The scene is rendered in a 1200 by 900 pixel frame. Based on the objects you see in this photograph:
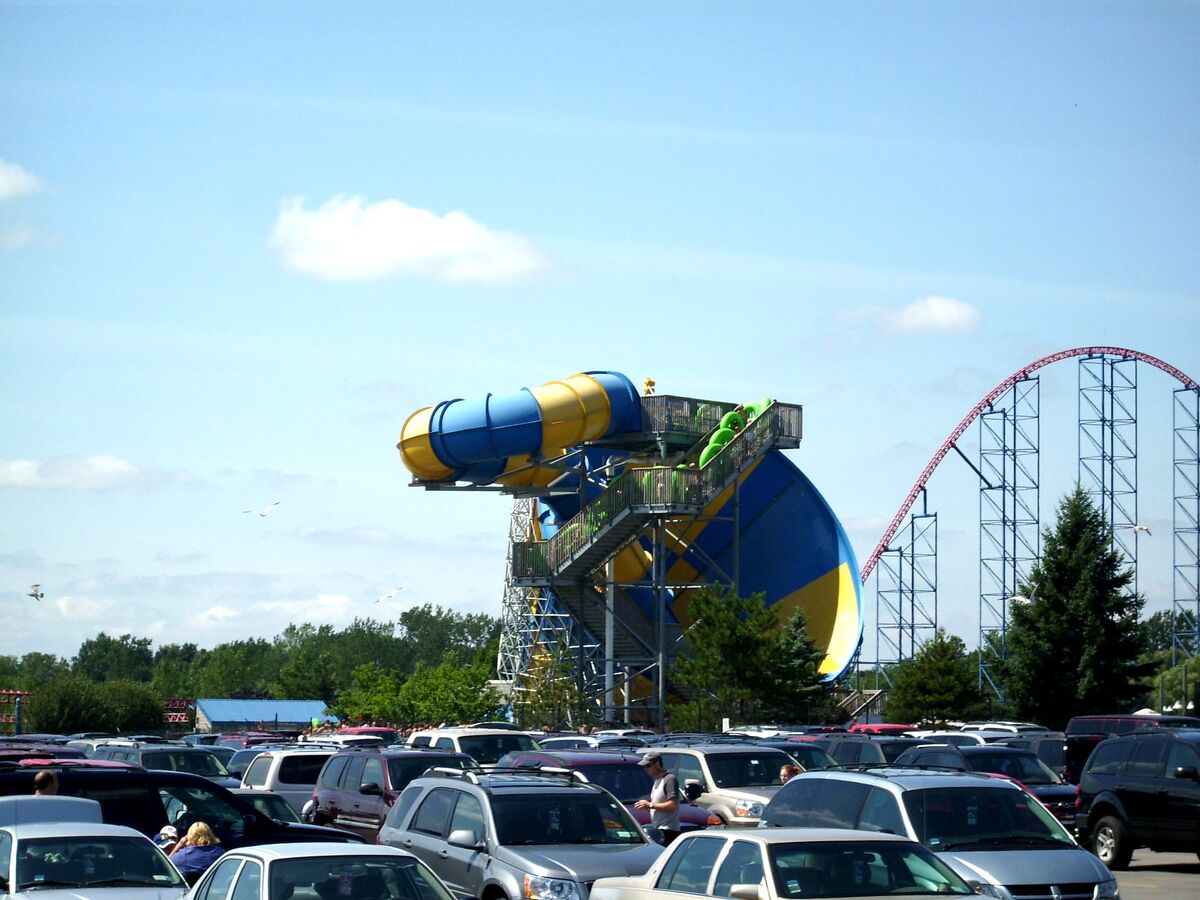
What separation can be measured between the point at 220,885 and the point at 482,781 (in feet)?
17.3

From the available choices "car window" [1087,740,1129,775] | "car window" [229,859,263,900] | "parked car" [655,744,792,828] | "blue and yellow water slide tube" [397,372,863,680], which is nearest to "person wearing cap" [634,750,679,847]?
"parked car" [655,744,792,828]

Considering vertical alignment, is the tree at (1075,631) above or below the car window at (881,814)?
above

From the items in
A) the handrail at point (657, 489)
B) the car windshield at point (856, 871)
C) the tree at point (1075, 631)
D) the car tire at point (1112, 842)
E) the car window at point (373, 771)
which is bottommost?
the car tire at point (1112, 842)

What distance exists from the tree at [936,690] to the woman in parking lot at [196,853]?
42.3m

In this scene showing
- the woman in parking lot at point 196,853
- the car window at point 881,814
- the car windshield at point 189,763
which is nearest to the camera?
the car window at point 881,814

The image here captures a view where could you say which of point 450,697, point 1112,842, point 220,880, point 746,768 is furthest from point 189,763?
point 450,697

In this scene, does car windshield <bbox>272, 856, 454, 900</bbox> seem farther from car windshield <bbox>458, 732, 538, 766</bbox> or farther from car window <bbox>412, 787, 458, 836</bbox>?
car windshield <bbox>458, 732, 538, 766</bbox>

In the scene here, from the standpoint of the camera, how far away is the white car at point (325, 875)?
11.4 meters

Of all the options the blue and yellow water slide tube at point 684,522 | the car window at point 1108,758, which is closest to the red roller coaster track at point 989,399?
the blue and yellow water slide tube at point 684,522

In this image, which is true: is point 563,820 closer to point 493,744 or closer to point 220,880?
point 220,880

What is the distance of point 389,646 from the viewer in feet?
621

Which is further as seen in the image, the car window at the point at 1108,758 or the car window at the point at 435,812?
the car window at the point at 1108,758

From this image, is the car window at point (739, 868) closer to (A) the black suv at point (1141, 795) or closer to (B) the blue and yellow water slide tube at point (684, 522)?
(A) the black suv at point (1141, 795)

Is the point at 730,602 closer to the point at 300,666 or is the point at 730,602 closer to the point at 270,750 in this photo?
the point at 270,750
